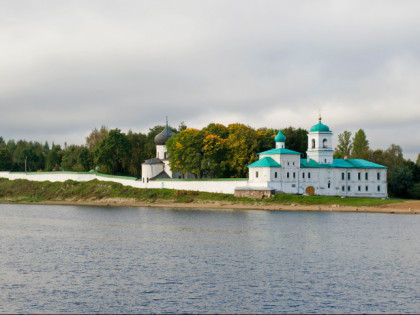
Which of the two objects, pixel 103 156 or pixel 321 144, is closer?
pixel 321 144

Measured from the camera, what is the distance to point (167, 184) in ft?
302

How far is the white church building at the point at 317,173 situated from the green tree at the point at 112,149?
34.2m

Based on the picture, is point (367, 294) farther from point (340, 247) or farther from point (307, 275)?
point (340, 247)

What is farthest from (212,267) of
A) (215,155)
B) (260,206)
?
(215,155)

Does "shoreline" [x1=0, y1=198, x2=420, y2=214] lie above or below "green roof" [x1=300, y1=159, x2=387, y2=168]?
below

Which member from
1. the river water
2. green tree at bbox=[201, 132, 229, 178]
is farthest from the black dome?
the river water

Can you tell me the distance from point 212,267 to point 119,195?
6187 cm

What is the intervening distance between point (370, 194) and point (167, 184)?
3258 centimetres

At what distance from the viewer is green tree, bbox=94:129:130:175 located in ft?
354

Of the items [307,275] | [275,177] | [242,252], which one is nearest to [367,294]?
[307,275]

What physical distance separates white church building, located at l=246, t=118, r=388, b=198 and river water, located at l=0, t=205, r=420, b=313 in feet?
72.6

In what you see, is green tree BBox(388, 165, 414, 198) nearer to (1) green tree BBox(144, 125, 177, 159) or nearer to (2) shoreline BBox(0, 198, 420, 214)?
(2) shoreline BBox(0, 198, 420, 214)

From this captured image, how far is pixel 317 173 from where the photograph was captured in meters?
85.3

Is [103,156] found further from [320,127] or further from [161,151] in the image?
[320,127]
